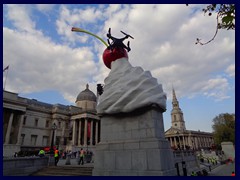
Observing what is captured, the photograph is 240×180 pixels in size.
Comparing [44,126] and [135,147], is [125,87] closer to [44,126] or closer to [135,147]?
[135,147]

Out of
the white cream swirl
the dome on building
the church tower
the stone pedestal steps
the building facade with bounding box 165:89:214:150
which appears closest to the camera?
the white cream swirl

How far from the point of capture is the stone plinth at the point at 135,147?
909 centimetres

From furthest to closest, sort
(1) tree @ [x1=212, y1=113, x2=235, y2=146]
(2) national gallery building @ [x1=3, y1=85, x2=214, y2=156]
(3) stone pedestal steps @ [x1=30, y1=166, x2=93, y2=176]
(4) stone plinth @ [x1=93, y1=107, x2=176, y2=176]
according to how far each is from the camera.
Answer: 1. (1) tree @ [x1=212, y1=113, x2=235, y2=146]
2. (2) national gallery building @ [x1=3, y1=85, x2=214, y2=156]
3. (3) stone pedestal steps @ [x1=30, y1=166, x2=93, y2=176]
4. (4) stone plinth @ [x1=93, y1=107, x2=176, y2=176]

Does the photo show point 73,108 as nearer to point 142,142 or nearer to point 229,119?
point 229,119

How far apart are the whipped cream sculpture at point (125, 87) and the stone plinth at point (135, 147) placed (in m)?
0.54

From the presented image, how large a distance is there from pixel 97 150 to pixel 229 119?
1936 inches

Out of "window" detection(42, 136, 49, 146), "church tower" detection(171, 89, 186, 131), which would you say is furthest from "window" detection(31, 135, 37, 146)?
"church tower" detection(171, 89, 186, 131)

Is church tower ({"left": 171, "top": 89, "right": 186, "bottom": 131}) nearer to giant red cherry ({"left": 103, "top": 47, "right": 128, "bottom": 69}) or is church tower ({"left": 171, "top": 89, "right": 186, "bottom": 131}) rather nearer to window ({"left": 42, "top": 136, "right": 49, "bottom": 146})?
window ({"left": 42, "top": 136, "right": 49, "bottom": 146})

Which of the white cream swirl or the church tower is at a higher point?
the church tower

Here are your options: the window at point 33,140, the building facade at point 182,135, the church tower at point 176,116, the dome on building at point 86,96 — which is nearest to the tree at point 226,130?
the building facade at point 182,135

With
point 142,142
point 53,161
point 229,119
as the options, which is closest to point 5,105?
point 53,161

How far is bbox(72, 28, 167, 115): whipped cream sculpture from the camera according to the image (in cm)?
1045

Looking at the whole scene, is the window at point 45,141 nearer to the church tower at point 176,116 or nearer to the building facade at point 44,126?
the building facade at point 44,126

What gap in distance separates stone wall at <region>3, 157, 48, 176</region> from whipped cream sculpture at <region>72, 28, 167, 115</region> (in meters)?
6.88
